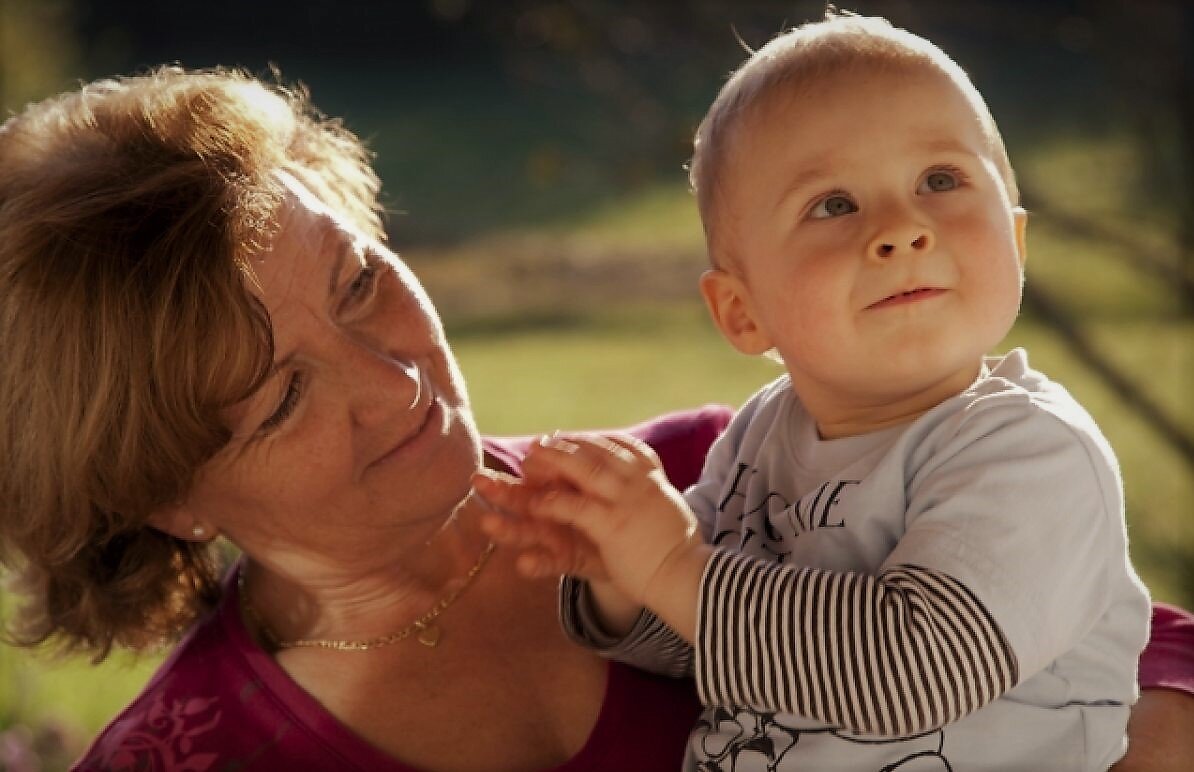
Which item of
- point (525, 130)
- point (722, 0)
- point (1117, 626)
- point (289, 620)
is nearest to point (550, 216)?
point (525, 130)

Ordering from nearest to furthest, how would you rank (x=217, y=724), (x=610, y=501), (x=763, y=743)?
(x=610, y=501)
(x=763, y=743)
(x=217, y=724)

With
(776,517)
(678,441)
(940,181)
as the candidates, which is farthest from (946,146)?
(678,441)

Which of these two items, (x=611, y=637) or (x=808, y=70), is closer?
(x=808, y=70)

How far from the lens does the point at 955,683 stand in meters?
1.29

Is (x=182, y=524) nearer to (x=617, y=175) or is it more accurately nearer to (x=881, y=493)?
(x=881, y=493)

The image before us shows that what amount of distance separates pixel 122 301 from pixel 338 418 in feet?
0.91

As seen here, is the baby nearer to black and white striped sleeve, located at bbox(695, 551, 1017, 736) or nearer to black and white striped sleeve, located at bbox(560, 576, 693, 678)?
black and white striped sleeve, located at bbox(695, 551, 1017, 736)

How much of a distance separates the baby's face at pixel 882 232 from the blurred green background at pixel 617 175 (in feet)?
5.25

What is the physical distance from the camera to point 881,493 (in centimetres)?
145

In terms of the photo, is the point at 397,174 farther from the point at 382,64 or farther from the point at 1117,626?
the point at 1117,626

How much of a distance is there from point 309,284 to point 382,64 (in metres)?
6.44

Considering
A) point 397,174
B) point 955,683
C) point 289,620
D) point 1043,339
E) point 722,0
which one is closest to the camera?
point 955,683

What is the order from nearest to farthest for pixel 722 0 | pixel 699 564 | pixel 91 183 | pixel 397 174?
pixel 699 564 < pixel 91 183 < pixel 722 0 < pixel 397 174

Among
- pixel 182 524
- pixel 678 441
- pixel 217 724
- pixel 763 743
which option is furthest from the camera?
pixel 678 441
